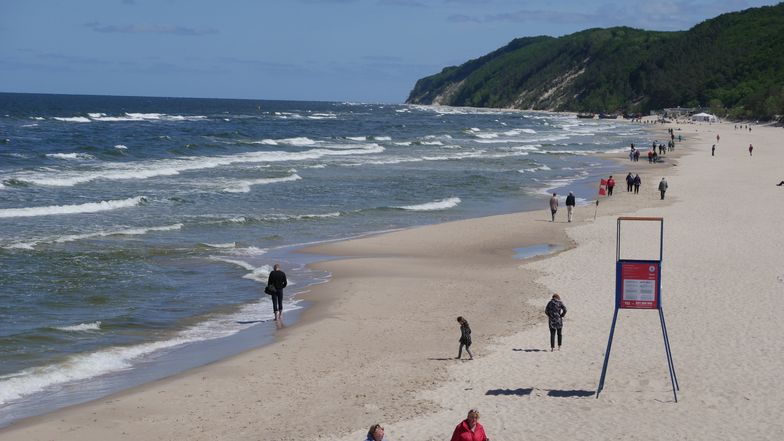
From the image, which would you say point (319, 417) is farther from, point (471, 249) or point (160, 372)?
point (471, 249)

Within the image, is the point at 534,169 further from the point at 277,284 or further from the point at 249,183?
the point at 277,284

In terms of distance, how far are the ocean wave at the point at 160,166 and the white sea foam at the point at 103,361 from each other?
25.9m

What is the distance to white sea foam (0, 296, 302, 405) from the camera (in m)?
13.7

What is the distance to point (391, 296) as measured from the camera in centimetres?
1986

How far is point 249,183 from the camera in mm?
43469

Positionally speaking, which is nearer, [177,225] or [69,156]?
[177,225]

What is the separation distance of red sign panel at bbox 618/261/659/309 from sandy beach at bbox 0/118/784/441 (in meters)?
1.34

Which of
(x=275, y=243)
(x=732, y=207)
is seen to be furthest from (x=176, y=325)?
(x=732, y=207)

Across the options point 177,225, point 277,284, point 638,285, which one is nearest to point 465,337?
point 638,285

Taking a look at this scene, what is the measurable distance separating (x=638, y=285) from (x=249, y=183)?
3268 centimetres

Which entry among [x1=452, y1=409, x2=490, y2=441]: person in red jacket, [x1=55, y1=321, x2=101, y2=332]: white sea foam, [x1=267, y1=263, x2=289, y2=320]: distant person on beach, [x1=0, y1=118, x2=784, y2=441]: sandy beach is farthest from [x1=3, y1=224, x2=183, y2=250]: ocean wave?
[x1=452, y1=409, x2=490, y2=441]: person in red jacket

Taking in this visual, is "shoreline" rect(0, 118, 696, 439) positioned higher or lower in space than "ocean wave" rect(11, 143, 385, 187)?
lower

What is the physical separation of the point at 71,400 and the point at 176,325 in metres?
4.42

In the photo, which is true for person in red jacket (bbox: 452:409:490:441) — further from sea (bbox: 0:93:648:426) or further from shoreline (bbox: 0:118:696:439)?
sea (bbox: 0:93:648:426)
